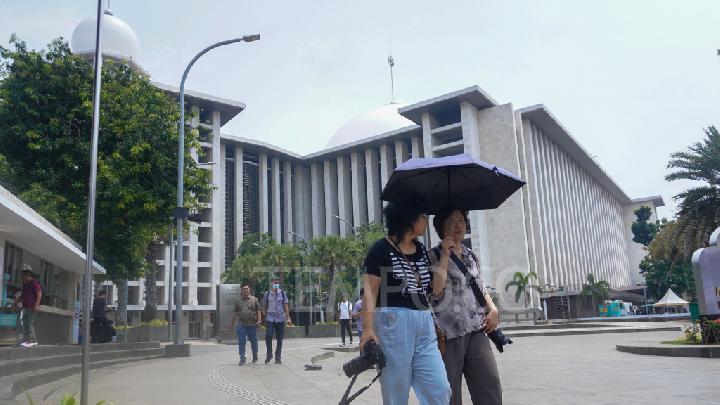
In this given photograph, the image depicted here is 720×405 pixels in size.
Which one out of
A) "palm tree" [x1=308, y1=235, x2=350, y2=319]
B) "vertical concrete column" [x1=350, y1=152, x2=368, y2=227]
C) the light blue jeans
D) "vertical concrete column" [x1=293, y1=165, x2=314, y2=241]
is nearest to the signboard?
"palm tree" [x1=308, y1=235, x2=350, y2=319]

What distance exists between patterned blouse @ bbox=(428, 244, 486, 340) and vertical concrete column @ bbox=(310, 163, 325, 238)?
8364 centimetres

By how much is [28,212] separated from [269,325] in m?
4.74

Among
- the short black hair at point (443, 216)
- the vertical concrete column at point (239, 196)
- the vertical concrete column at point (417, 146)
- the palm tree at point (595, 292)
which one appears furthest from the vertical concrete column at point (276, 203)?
the short black hair at point (443, 216)

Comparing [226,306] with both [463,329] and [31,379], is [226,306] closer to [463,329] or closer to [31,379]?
[31,379]

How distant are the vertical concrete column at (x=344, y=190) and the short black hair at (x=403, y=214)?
8135cm

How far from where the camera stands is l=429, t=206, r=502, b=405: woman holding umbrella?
4055 mm

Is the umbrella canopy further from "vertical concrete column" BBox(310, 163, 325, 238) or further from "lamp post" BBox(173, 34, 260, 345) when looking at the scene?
"vertical concrete column" BBox(310, 163, 325, 238)

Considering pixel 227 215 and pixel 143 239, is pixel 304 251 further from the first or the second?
pixel 143 239

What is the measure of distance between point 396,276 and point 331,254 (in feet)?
153

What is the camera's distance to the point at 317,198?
89.6m

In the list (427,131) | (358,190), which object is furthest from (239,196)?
(427,131)

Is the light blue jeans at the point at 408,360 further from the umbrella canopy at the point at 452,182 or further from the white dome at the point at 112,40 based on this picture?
the white dome at the point at 112,40

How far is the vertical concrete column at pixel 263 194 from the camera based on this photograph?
82375 mm

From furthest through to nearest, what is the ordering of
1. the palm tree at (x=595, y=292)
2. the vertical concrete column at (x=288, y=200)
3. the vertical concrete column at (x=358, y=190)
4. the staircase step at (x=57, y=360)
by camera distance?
the vertical concrete column at (x=288, y=200) < the vertical concrete column at (x=358, y=190) < the palm tree at (x=595, y=292) < the staircase step at (x=57, y=360)
